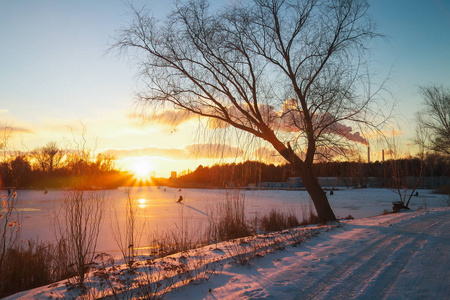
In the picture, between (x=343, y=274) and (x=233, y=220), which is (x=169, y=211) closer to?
(x=233, y=220)

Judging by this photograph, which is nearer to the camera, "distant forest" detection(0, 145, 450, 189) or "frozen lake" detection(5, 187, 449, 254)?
"distant forest" detection(0, 145, 450, 189)

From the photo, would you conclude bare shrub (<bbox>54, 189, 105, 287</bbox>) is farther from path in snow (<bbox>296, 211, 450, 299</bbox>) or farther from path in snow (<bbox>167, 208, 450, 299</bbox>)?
A: path in snow (<bbox>296, 211, 450, 299</bbox>)

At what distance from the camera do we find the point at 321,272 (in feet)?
11.8

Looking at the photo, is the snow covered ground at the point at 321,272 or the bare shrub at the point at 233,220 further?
the bare shrub at the point at 233,220

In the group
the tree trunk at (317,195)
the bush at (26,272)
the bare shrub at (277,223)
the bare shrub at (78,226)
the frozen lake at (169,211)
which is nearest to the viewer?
the bare shrub at (78,226)

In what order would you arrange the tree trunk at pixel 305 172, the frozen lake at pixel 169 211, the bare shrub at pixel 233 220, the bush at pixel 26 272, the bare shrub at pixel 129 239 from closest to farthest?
the bush at pixel 26 272
the bare shrub at pixel 129 239
the bare shrub at pixel 233 220
the tree trunk at pixel 305 172
the frozen lake at pixel 169 211

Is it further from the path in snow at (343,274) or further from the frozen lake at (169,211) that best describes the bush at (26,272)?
the path in snow at (343,274)

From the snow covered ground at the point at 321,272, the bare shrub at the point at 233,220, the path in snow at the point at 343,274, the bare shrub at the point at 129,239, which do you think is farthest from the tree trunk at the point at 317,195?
the bare shrub at the point at 129,239

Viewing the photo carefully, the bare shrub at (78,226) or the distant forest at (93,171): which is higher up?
the distant forest at (93,171)

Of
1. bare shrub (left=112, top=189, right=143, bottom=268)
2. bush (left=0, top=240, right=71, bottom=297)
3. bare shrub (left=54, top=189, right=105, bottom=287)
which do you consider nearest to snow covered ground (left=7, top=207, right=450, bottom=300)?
bare shrub (left=54, top=189, right=105, bottom=287)

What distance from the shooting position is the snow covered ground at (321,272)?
9.87ft

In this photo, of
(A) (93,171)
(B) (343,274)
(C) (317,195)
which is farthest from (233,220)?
(B) (343,274)

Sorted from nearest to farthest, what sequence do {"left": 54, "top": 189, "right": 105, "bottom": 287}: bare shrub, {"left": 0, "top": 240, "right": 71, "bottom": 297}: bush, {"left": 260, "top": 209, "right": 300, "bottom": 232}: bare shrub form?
{"left": 54, "top": 189, "right": 105, "bottom": 287}: bare shrub, {"left": 0, "top": 240, "right": 71, "bottom": 297}: bush, {"left": 260, "top": 209, "right": 300, "bottom": 232}: bare shrub

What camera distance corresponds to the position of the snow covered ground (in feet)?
9.87
